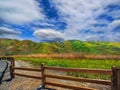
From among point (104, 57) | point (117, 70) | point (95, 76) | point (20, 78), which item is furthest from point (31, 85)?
point (104, 57)

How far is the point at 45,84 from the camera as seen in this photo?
11.1 m

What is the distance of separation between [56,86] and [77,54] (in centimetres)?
1665

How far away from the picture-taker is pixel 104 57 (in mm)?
24281

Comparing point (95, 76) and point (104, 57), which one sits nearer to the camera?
point (95, 76)

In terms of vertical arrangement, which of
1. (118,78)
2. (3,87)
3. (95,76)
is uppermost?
(118,78)

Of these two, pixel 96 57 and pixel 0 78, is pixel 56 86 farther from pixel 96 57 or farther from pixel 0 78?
pixel 96 57

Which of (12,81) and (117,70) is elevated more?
(117,70)

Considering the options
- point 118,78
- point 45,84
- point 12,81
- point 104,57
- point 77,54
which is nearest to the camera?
point 118,78

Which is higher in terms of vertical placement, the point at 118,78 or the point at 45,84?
the point at 118,78

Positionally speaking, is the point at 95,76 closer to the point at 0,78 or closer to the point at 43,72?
the point at 43,72

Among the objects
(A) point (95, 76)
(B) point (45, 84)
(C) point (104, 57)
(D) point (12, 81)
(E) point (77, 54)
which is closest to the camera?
(B) point (45, 84)

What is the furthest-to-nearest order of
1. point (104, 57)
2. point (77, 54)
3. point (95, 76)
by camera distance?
point (77, 54) < point (104, 57) < point (95, 76)

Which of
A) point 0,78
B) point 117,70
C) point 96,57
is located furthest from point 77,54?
point 117,70

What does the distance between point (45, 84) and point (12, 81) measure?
4.60 metres
